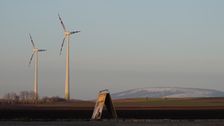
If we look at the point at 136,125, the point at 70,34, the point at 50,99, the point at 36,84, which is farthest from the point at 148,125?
the point at 50,99

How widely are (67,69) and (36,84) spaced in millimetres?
21955

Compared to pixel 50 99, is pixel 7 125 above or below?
above

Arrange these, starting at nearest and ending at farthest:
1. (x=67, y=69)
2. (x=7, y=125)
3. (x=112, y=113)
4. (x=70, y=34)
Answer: (x=7, y=125)
(x=112, y=113)
(x=67, y=69)
(x=70, y=34)

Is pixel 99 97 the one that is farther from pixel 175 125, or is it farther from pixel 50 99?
pixel 50 99

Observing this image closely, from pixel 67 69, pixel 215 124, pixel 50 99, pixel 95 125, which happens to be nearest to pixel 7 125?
pixel 95 125

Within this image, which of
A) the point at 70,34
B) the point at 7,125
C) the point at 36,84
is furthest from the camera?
the point at 36,84

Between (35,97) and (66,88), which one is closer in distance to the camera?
(66,88)

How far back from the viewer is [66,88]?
125 meters

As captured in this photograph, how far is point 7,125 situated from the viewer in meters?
31.1

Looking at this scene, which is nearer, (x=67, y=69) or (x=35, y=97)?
(x=67, y=69)

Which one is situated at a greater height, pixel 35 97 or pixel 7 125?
pixel 7 125

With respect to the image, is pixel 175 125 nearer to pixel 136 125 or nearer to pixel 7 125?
pixel 136 125

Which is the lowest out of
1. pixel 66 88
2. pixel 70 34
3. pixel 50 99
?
pixel 50 99

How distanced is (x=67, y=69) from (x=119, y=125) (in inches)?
3240
